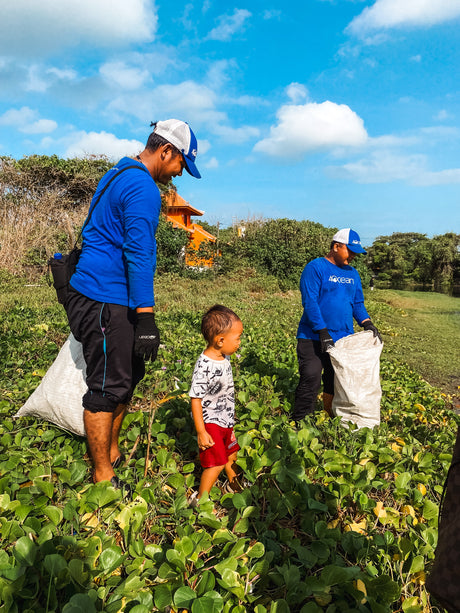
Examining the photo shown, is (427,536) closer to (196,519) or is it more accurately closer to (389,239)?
(196,519)

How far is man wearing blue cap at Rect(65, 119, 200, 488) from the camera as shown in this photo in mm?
2135

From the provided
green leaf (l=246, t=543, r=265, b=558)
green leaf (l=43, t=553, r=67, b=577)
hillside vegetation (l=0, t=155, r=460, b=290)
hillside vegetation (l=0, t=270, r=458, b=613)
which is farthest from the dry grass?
green leaf (l=246, t=543, r=265, b=558)

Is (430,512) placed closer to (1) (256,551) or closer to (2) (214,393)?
(1) (256,551)

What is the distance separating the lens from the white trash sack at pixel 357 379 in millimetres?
3359

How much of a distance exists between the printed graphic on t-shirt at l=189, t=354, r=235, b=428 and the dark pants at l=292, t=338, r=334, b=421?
4.12 ft

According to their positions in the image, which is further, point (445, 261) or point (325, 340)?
point (445, 261)

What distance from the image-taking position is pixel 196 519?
2.14 meters

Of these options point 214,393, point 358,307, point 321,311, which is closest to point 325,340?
point 321,311

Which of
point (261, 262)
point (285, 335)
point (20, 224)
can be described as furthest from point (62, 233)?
point (285, 335)

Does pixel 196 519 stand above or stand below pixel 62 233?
below

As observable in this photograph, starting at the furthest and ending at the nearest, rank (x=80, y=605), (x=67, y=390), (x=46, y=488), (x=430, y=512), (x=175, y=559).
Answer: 1. (x=67, y=390)
2. (x=430, y=512)
3. (x=46, y=488)
4. (x=175, y=559)
5. (x=80, y=605)

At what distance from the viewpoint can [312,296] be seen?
11.6 ft

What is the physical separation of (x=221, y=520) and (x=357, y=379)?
5.74ft

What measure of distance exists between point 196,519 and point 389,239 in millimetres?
48365
